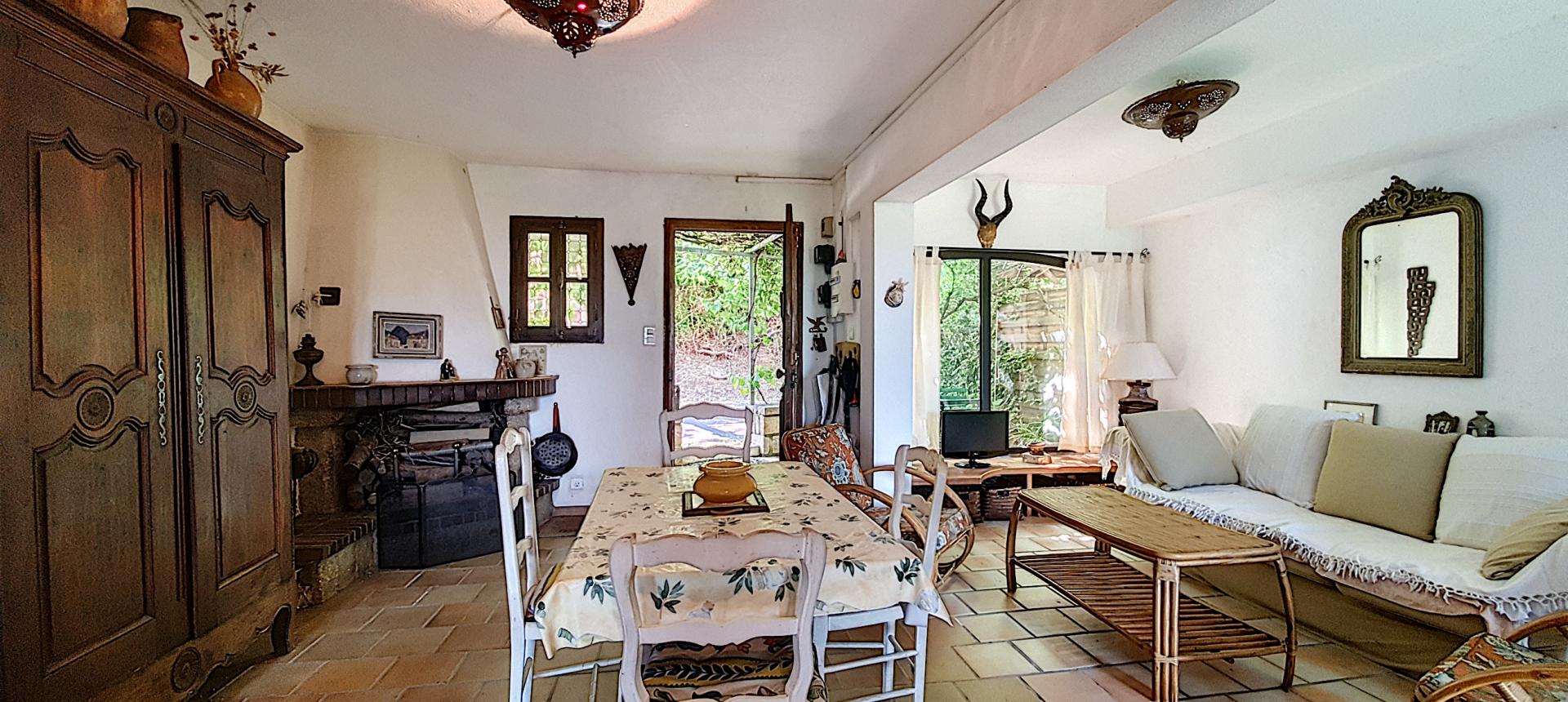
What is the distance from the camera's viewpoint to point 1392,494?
2957 millimetres

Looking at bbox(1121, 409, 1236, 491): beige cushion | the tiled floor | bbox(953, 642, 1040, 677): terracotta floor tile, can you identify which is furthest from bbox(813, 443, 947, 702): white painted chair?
bbox(1121, 409, 1236, 491): beige cushion

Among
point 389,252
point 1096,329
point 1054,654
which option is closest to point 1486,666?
point 1054,654

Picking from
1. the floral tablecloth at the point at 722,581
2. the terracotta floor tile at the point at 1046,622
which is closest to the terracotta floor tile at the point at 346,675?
the floral tablecloth at the point at 722,581

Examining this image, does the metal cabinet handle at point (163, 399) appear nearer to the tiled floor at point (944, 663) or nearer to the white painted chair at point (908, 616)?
the tiled floor at point (944, 663)

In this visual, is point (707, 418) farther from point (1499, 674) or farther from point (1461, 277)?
point (1461, 277)

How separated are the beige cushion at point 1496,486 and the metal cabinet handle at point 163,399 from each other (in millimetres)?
4614

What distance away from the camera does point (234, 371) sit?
226 cm

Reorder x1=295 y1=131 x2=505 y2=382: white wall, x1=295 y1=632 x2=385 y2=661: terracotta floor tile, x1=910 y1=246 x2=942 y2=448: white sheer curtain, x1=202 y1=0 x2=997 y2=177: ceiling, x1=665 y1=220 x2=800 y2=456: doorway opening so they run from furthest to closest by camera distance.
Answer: x1=665 y1=220 x2=800 y2=456: doorway opening
x1=910 y1=246 x2=942 y2=448: white sheer curtain
x1=295 y1=131 x2=505 y2=382: white wall
x1=295 y1=632 x2=385 y2=661: terracotta floor tile
x1=202 y1=0 x2=997 y2=177: ceiling

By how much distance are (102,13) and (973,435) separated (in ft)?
15.3

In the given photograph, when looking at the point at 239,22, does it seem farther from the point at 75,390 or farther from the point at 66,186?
the point at 75,390

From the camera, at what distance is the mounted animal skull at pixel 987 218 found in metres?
4.91

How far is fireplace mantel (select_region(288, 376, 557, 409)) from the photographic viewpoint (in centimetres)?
360

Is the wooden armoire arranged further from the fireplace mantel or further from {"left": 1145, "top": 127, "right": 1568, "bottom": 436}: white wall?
{"left": 1145, "top": 127, "right": 1568, "bottom": 436}: white wall

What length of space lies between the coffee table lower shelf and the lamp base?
1.74 meters
